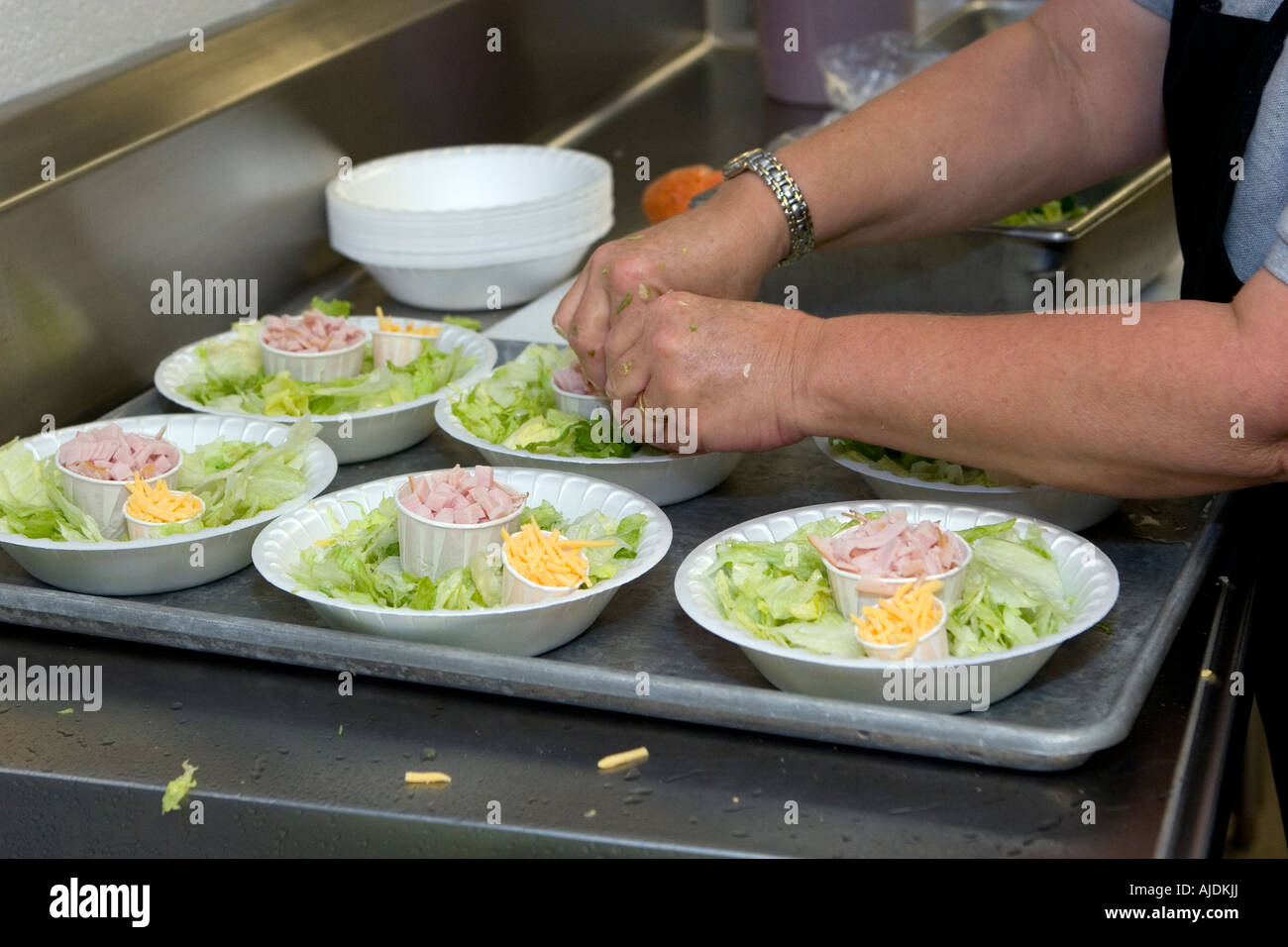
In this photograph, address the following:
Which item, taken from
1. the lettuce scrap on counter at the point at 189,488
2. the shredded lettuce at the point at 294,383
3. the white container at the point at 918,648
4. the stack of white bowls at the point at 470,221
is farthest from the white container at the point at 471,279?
the white container at the point at 918,648

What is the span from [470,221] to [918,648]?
1041 mm

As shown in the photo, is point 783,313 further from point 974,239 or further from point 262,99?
point 262,99

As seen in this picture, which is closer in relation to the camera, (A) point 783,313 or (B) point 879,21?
(A) point 783,313

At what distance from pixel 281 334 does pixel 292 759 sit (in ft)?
2.37

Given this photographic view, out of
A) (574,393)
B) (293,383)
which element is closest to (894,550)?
(574,393)

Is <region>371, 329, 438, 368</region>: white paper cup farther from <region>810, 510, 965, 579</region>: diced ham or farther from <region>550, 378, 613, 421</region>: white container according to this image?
<region>810, 510, 965, 579</region>: diced ham

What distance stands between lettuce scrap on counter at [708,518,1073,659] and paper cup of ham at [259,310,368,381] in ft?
2.05

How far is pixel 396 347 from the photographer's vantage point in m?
1.73

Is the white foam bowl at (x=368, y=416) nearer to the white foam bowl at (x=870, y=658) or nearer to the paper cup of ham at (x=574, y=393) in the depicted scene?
the paper cup of ham at (x=574, y=393)

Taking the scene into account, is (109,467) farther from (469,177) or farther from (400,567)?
(469,177)

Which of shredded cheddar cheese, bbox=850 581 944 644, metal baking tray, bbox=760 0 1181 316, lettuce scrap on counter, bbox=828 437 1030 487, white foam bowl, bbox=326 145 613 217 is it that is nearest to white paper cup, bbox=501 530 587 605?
shredded cheddar cheese, bbox=850 581 944 644

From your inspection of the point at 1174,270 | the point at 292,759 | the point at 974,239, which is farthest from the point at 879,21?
the point at 292,759
